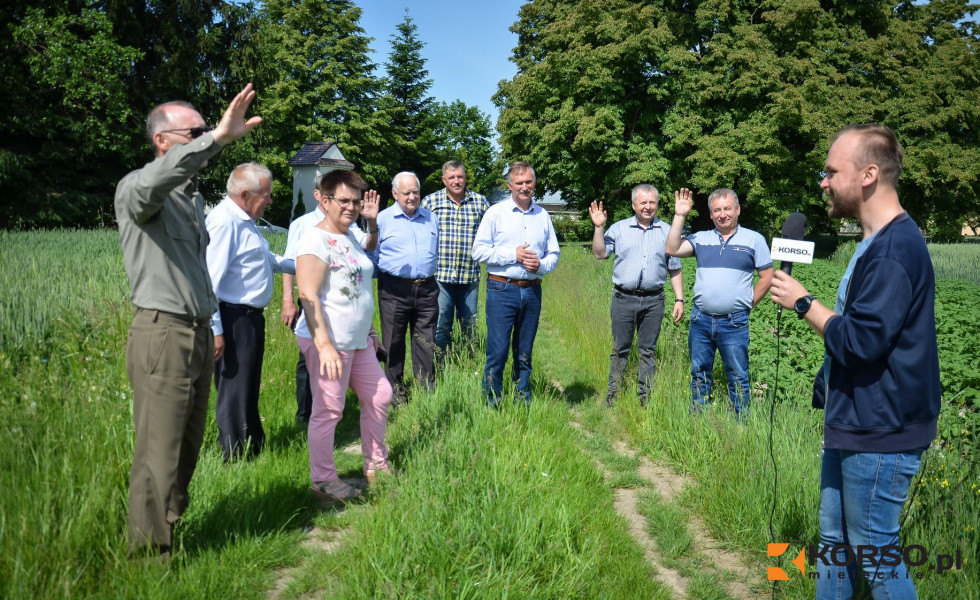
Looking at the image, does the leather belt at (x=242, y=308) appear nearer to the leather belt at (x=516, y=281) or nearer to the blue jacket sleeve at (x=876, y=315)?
the leather belt at (x=516, y=281)

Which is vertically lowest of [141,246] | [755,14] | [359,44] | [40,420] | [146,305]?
[40,420]

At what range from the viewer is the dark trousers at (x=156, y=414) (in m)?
2.64

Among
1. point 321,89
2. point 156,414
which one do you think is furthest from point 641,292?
point 321,89

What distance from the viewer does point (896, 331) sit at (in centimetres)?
213

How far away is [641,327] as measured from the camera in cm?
584

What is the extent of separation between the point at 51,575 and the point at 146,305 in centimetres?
108

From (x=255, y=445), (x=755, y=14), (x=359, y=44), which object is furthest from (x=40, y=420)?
(x=359, y=44)

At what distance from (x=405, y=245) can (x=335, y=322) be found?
2.19 meters

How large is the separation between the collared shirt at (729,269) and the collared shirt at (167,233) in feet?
12.4

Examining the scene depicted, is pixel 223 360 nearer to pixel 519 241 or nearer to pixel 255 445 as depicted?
pixel 255 445

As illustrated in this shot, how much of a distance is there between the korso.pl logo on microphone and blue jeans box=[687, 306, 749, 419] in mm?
2033

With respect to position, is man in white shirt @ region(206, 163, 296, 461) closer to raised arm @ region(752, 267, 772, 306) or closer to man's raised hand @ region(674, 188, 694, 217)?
man's raised hand @ region(674, 188, 694, 217)

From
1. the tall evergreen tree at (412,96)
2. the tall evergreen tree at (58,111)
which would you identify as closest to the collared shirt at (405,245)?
the tall evergreen tree at (58,111)

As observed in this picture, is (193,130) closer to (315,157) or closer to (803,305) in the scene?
(803,305)
